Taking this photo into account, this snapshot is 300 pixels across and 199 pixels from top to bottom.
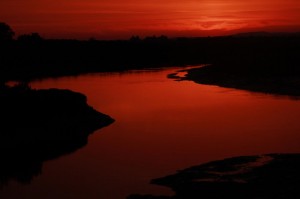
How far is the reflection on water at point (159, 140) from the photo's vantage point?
53.9ft

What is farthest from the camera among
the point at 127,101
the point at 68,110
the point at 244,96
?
the point at 244,96

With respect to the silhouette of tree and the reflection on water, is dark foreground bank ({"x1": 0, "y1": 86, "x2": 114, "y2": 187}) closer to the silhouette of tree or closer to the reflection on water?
the reflection on water

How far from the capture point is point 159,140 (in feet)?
73.4

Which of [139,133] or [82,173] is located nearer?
[82,173]

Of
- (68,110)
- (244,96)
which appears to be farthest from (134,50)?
(68,110)

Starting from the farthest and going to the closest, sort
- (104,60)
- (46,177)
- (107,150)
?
(104,60) → (107,150) → (46,177)

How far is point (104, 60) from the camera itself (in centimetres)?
9394

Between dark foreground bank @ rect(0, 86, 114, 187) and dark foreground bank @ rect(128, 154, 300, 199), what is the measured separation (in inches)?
191

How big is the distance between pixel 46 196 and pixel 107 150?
228 inches

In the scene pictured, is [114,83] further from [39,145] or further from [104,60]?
[104,60]

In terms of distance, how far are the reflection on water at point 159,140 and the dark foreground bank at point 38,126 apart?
26.4 inches

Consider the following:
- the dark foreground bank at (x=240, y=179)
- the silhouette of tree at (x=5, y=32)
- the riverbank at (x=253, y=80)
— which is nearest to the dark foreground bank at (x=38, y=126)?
the dark foreground bank at (x=240, y=179)

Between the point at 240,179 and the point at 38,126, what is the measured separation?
10.4 meters

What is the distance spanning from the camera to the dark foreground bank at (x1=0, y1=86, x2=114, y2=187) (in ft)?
64.9
